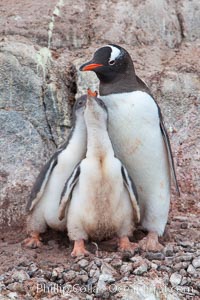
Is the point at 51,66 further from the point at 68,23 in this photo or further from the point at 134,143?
the point at 134,143

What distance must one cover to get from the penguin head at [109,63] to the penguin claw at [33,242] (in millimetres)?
1107

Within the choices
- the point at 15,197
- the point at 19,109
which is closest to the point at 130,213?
the point at 15,197

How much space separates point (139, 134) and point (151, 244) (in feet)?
2.29

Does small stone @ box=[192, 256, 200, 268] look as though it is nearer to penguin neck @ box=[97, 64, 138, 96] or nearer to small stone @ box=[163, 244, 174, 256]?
small stone @ box=[163, 244, 174, 256]

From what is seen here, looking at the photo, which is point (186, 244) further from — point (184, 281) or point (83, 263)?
A: point (83, 263)

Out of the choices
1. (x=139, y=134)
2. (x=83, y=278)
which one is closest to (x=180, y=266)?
(x=83, y=278)

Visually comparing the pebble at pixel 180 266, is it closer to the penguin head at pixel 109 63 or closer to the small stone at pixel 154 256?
the small stone at pixel 154 256

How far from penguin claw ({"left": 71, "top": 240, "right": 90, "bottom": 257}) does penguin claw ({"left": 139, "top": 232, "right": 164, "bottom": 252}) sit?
0.38 meters

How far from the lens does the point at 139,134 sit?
5152mm

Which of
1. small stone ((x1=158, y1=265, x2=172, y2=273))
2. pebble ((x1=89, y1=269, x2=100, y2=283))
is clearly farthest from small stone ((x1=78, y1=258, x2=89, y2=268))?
small stone ((x1=158, y1=265, x2=172, y2=273))

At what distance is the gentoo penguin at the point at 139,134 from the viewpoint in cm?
514

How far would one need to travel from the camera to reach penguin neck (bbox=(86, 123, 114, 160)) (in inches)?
193

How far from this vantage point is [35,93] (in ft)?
20.3

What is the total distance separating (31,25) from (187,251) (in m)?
2.41
